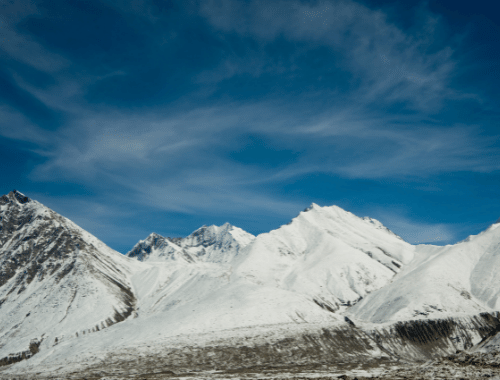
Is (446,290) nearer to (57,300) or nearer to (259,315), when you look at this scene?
(259,315)

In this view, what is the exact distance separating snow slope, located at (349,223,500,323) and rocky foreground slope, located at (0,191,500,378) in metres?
0.57

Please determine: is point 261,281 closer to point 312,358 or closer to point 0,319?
point 312,358

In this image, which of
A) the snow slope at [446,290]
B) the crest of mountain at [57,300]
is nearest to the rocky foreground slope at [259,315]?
the snow slope at [446,290]

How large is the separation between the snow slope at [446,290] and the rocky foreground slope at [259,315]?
568mm

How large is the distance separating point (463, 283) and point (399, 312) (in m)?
38.6

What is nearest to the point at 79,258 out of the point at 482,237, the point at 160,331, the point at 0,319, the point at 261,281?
the point at 0,319

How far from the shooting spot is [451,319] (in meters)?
105

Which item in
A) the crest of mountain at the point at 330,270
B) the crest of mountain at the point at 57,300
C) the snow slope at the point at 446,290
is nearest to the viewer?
the snow slope at the point at 446,290

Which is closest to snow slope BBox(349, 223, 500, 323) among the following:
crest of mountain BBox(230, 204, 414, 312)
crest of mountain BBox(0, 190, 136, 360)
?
crest of mountain BBox(230, 204, 414, 312)

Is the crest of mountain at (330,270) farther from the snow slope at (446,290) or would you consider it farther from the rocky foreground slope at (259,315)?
the snow slope at (446,290)

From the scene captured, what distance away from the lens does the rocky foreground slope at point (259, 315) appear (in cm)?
7225

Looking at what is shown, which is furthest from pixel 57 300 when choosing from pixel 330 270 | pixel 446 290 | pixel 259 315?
pixel 446 290

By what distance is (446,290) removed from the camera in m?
123

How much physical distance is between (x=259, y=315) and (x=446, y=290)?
65.1 meters
